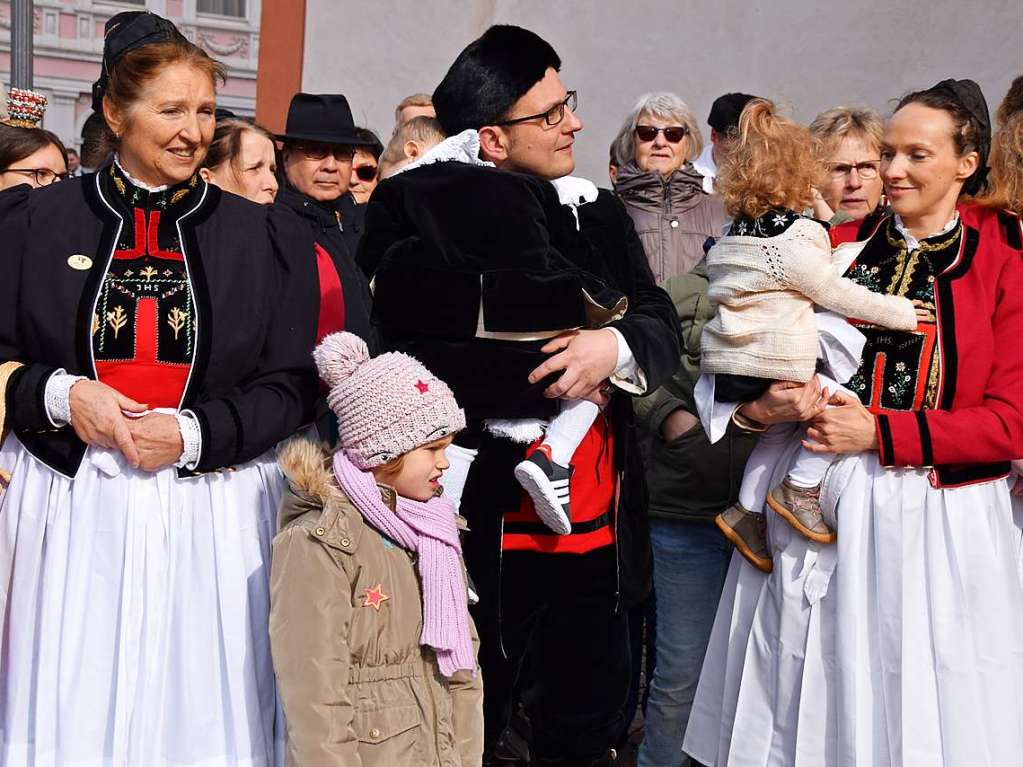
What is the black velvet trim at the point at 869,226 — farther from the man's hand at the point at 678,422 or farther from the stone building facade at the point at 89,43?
the stone building facade at the point at 89,43

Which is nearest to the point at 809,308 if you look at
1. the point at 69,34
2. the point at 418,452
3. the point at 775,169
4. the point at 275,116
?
the point at 775,169

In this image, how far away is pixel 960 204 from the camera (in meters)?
3.58

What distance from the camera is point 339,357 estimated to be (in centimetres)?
315

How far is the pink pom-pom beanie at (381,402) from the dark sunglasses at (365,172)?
3.21 metres

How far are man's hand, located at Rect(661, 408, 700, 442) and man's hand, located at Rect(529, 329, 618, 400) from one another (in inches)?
33.4

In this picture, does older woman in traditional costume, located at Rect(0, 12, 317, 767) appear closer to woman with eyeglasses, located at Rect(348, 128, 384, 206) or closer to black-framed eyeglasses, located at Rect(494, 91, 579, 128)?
black-framed eyeglasses, located at Rect(494, 91, 579, 128)

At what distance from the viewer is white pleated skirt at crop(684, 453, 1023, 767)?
10.9 feet

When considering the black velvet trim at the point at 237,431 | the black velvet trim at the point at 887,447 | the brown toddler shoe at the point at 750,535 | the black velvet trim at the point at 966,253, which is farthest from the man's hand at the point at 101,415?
the black velvet trim at the point at 966,253

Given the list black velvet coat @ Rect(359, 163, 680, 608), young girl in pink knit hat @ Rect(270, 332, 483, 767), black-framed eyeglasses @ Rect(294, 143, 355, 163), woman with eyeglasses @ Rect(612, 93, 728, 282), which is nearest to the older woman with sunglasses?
woman with eyeglasses @ Rect(612, 93, 728, 282)

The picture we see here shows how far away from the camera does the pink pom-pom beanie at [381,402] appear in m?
3.09

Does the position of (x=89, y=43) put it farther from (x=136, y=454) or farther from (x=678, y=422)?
(x=136, y=454)

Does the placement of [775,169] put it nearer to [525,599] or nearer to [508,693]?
[525,599]

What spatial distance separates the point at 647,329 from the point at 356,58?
20.9 ft

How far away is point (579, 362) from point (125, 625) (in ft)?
4.05
